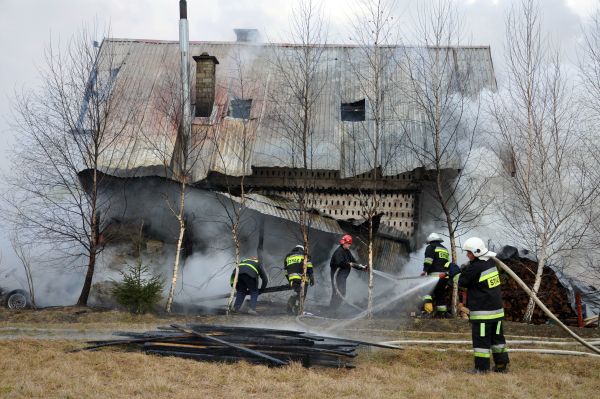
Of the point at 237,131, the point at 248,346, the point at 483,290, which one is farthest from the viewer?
the point at 237,131

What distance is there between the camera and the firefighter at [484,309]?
7770 millimetres

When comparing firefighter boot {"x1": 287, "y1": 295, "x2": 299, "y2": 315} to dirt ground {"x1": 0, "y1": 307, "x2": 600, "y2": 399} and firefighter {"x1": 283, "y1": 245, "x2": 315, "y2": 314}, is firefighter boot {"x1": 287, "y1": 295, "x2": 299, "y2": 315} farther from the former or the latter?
dirt ground {"x1": 0, "y1": 307, "x2": 600, "y2": 399}

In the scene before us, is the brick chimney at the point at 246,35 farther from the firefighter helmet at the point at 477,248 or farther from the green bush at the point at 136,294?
the firefighter helmet at the point at 477,248

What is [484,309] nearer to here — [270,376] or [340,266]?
[270,376]

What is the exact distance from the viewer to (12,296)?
16516mm

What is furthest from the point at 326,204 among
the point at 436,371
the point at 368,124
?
the point at 436,371

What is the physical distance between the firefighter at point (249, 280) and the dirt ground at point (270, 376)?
440 centimetres

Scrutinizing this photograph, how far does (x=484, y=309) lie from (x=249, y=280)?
23.9 feet

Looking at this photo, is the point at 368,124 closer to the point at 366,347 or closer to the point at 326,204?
the point at 326,204

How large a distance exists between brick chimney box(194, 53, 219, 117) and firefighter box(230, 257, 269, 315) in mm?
6321

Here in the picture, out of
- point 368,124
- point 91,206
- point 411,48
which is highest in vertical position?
point 411,48

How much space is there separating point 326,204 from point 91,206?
256 inches

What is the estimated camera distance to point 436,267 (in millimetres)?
12773

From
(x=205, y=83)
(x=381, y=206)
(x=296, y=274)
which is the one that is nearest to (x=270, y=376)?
(x=296, y=274)
